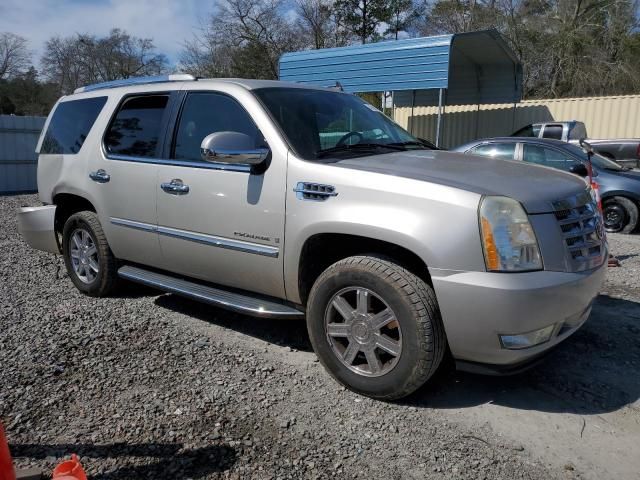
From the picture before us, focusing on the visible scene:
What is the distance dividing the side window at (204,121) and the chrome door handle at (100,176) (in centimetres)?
83

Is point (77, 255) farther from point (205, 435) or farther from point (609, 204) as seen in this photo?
point (609, 204)

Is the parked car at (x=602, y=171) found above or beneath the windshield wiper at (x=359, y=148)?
beneath

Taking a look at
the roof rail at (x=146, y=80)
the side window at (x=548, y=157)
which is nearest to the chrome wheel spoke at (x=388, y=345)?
the roof rail at (x=146, y=80)

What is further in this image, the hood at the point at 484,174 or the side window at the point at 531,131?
the side window at the point at 531,131

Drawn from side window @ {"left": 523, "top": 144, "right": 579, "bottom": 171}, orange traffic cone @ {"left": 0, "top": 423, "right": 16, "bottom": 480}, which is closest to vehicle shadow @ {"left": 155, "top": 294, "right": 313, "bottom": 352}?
Answer: orange traffic cone @ {"left": 0, "top": 423, "right": 16, "bottom": 480}

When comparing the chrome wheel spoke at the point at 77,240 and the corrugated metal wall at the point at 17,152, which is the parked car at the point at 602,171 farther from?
the corrugated metal wall at the point at 17,152

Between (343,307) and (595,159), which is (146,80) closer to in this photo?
(343,307)

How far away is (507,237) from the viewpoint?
105 inches

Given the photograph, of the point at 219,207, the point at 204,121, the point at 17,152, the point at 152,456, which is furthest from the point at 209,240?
the point at 17,152

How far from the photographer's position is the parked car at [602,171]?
8391 millimetres

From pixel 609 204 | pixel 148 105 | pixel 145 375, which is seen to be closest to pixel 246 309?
pixel 145 375

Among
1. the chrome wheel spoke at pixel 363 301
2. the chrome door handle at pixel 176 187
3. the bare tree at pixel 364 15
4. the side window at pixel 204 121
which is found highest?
the bare tree at pixel 364 15

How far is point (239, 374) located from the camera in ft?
11.3

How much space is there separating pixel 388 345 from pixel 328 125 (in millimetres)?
1672
